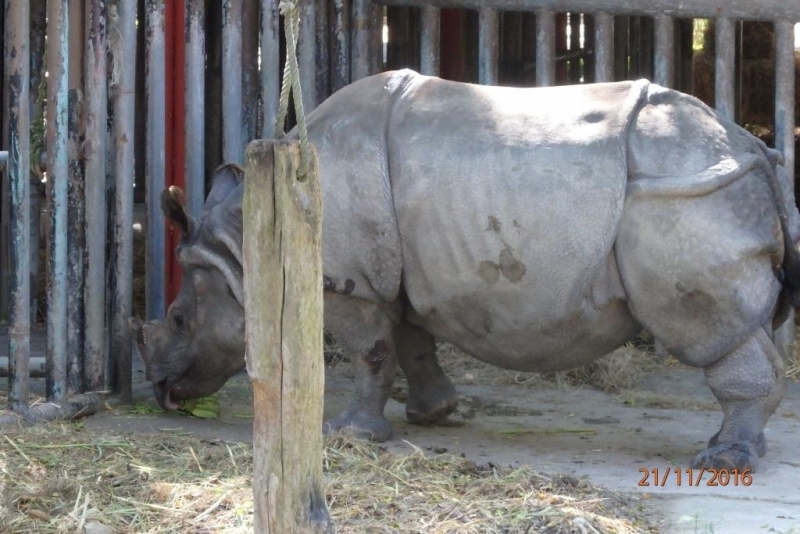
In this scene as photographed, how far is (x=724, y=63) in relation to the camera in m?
7.69

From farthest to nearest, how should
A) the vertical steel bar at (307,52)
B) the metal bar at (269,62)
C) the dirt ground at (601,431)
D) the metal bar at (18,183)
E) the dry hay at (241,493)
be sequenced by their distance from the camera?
the vertical steel bar at (307,52)
the metal bar at (269,62)
the metal bar at (18,183)
the dirt ground at (601,431)
the dry hay at (241,493)

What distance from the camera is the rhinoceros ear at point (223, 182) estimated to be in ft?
20.1

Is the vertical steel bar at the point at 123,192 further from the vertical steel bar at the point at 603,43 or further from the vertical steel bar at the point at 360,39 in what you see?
the vertical steel bar at the point at 603,43

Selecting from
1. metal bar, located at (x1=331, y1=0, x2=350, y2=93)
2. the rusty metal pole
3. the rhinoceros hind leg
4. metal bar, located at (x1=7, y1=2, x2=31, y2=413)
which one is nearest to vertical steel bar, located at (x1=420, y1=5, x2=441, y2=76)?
metal bar, located at (x1=331, y1=0, x2=350, y2=93)

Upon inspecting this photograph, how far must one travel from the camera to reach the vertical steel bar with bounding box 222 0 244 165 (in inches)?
291

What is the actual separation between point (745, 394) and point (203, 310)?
2513 mm

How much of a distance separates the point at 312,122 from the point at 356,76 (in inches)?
76.6

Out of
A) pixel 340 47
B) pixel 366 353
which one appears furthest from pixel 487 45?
pixel 366 353

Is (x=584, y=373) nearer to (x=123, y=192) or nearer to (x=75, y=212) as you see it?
(x=123, y=192)

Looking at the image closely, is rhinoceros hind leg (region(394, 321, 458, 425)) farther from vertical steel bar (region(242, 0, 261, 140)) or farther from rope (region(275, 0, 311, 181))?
rope (region(275, 0, 311, 181))

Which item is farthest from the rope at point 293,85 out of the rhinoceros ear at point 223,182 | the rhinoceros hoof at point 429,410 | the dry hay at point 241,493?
the rhinoceros hoof at point 429,410

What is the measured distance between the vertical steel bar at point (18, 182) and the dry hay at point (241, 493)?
556mm

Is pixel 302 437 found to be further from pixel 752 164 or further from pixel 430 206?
pixel 752 164

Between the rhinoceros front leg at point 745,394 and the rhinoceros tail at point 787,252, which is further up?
the rhinoceros tail at point 787,252
